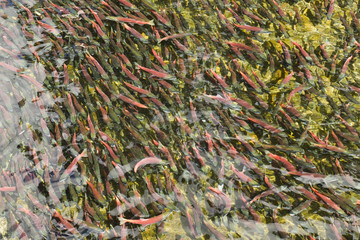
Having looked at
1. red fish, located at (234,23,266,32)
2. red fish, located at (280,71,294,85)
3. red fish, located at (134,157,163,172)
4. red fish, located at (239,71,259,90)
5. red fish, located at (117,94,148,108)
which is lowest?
red fish, located at (134,157,163,172)

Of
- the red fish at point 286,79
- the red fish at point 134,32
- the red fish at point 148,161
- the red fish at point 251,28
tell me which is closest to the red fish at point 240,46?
the red fish at point 251,28

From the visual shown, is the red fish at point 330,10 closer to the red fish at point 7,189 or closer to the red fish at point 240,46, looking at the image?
the red fish at point 240,46

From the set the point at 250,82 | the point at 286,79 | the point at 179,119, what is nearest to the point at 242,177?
the point at 179,119

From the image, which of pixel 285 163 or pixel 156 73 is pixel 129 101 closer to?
pixel 156 73

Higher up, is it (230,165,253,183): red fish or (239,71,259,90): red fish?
(239,71,259,90): red fish

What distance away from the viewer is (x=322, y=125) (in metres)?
3.29

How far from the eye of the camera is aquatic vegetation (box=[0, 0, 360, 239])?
2.77 meters

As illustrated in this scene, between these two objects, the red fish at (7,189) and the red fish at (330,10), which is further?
the red fish at (330,10)

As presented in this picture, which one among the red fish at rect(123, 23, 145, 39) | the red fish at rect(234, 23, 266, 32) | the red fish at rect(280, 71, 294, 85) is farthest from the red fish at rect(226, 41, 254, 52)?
the red fish at rect(123, 23, 145, 39)

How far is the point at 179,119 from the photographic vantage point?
3.15m

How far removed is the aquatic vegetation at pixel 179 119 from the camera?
2.77m

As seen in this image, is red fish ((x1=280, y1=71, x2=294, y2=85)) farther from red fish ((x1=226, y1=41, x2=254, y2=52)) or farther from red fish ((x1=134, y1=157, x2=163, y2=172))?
red fish ((x1=134, y1=157, x2=163, y2=172))

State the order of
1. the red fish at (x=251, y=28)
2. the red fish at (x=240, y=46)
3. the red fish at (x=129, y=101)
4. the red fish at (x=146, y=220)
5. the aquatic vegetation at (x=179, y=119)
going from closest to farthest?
1. the red fish at (x=146, y=220)
2. the aquatic vegetation at (x=179, y=119)
3. the red fish at (x=129, y=101)
4. the red fish at (x=240, y=46)
5. the red fish at (x=251, y=28)

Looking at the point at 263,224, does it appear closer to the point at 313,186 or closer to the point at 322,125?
the point at 313,186
